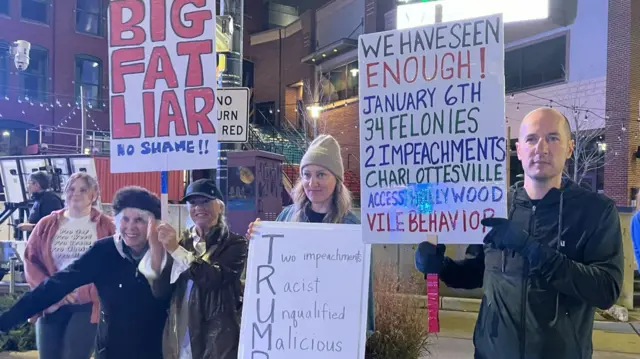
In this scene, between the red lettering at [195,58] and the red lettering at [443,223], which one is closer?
the red lettering at [443,223]

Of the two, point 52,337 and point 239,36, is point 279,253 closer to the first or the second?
point 52,337

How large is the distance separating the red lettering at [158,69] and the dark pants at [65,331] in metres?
1.65

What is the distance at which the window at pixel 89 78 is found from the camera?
22547mm

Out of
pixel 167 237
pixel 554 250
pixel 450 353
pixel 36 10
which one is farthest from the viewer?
pixel 36 10

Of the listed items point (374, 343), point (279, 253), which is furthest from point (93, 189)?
Result: point (374, 343)

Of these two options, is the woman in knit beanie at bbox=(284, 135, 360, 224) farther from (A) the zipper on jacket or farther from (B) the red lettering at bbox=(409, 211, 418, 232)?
(A) the zipper on jacket

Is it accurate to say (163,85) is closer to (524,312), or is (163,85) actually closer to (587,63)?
(524,312)

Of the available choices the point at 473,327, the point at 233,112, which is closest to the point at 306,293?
the point at 233,112

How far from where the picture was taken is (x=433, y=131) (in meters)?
2.64

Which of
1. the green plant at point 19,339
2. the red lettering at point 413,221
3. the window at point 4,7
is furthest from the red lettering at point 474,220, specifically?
the window at point 4,7

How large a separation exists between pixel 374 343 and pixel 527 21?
1302 centimetres

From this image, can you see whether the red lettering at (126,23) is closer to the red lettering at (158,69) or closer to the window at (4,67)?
the red lettering at (158,69)

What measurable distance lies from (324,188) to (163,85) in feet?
3.71

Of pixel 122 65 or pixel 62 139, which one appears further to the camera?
pixel 62 139
